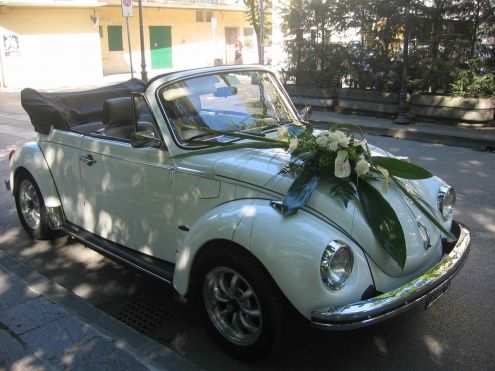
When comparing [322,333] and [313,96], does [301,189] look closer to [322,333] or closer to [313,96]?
[322,333]

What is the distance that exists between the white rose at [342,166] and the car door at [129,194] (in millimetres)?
1202

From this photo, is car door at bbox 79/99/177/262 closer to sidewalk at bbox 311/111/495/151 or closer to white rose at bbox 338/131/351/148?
white rose at bbox 338/131/351/148

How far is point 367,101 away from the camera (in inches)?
530

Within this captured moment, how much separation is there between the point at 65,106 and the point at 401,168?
3693 mm

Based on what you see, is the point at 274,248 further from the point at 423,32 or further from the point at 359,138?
the point at 423,32

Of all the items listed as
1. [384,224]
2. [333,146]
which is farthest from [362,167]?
[384,224]

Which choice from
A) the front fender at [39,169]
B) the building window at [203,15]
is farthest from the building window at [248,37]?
the front fender at [39,169]

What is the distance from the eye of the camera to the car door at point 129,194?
380 centimetres

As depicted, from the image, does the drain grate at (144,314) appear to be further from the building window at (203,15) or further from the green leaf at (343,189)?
the building window at (203,15)

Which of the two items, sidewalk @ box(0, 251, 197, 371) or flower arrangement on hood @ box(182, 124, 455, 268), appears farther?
sidewalk @ box(0, 251, 197, 371)

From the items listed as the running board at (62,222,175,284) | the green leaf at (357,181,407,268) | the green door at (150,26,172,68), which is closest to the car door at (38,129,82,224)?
the running board at (62,222,175,284)

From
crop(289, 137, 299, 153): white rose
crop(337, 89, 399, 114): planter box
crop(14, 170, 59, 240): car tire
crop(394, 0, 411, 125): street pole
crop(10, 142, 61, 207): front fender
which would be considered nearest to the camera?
crop(289, 137, 299, 153): white rose

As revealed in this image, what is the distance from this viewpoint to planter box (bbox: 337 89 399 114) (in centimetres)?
1298

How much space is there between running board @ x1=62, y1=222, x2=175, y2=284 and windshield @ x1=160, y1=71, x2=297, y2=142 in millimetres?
945
